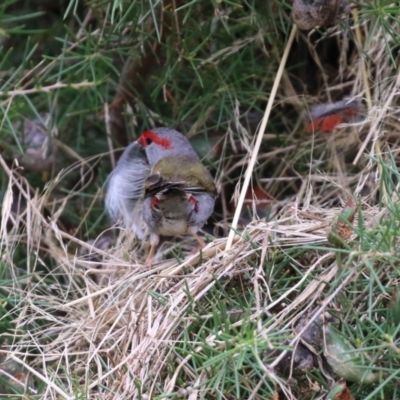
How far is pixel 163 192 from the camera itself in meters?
2.63

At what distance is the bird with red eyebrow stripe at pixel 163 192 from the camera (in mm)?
2773

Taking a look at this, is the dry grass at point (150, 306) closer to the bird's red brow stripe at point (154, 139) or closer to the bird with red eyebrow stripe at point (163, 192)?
the bird with red eyebrow stripe at point (163, 192)

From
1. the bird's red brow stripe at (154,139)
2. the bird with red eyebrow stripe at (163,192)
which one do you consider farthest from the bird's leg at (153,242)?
the bird's red brow stripe at (154,139)

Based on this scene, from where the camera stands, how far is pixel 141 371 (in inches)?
81.1

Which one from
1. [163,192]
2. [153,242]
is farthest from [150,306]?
[153,242]

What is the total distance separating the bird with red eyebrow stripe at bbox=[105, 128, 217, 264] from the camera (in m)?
2.77

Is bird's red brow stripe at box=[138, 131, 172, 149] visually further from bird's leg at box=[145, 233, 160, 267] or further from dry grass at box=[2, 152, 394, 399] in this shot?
dry grass at box=[2, 152, 394, 399]

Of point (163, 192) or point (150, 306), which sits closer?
point (150, 306)

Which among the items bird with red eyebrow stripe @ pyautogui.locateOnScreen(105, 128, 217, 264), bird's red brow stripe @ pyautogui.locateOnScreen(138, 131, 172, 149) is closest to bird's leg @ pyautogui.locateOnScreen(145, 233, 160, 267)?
bird with red eyebrow stripe @ pyautogui.locateOnScreen(105, 128, 217, 264)

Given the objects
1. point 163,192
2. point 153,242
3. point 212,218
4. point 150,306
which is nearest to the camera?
point 150,306

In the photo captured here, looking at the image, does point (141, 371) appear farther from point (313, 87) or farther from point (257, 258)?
point (313, 87)

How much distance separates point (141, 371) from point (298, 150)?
Answer: 4.01 feet

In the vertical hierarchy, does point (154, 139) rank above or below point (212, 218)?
above

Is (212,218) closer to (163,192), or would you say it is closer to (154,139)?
(154,139)
